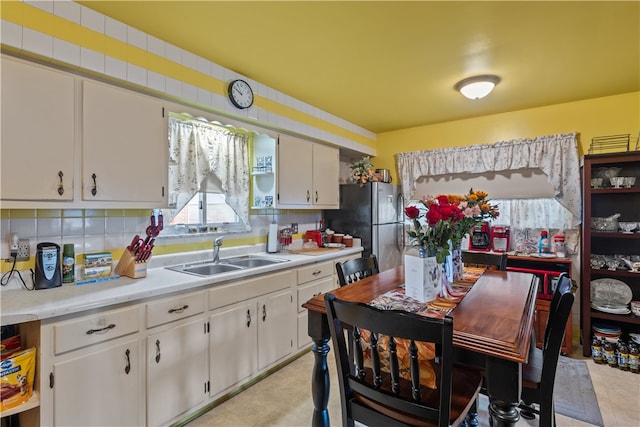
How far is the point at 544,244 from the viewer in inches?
133

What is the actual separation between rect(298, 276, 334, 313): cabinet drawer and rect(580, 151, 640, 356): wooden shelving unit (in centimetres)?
232

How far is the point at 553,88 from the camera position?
293 centimetres

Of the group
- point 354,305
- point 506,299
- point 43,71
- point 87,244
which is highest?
point 43,71

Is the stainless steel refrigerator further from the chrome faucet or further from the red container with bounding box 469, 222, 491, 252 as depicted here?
the chrome faucet

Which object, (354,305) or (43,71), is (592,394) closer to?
(354,305)

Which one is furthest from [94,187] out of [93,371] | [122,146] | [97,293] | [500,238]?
[500,238]

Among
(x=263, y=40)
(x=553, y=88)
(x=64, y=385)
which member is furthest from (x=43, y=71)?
(x=553, y=88)

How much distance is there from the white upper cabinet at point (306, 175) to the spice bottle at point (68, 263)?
1.63 m

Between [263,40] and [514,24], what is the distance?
1.57m

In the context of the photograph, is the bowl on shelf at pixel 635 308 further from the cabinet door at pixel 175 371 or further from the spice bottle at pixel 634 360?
the cabinet door at pixel 175 371

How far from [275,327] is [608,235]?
3028 mm

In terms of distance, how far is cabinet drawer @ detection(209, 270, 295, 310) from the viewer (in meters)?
2.11

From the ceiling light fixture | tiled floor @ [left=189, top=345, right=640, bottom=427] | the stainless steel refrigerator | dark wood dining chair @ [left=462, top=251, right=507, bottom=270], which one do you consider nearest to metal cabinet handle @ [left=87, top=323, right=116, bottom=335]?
tiled floor @ [left=189, top=345, right=640, bottom=427]

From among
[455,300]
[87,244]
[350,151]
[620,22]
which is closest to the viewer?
[455,300]
